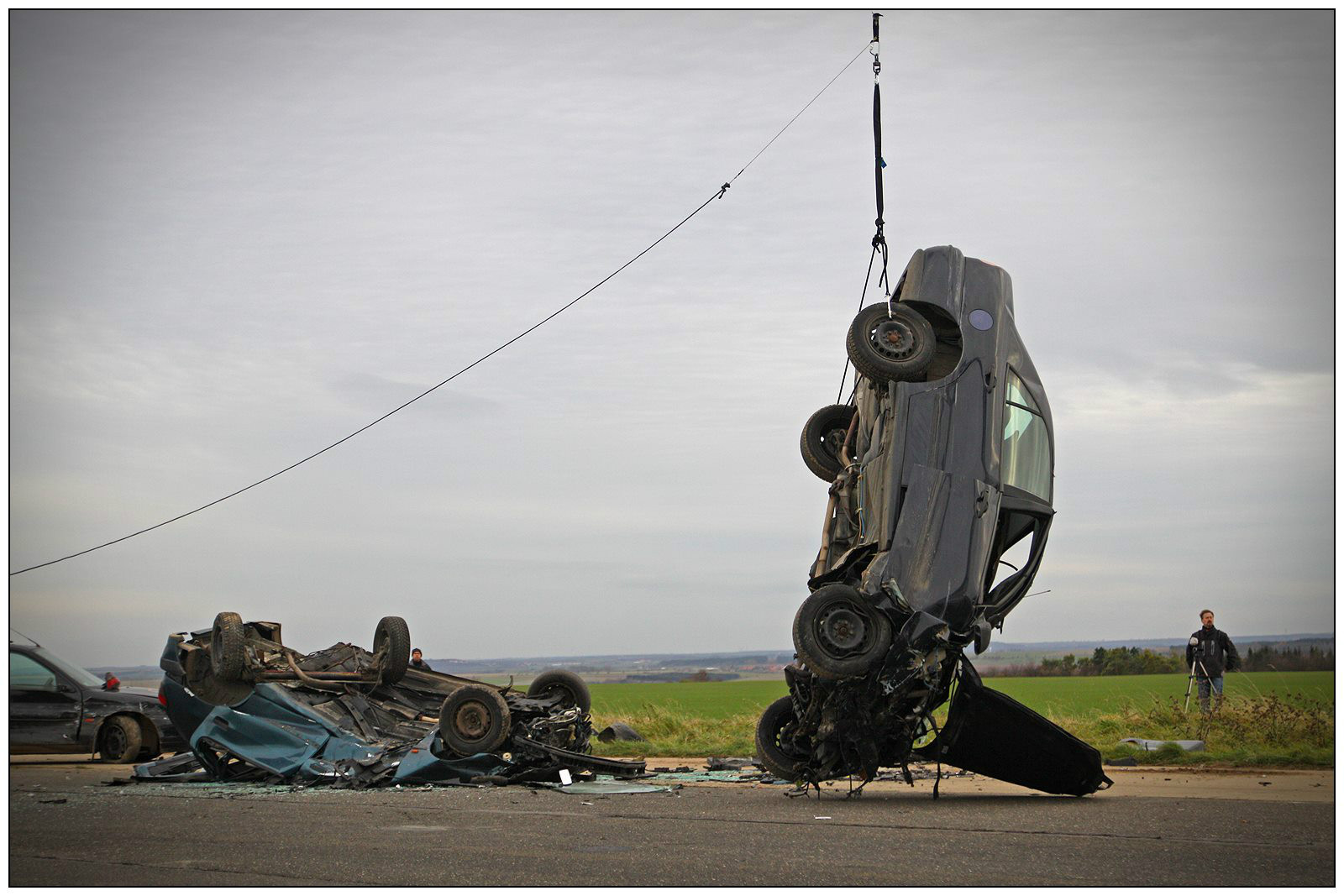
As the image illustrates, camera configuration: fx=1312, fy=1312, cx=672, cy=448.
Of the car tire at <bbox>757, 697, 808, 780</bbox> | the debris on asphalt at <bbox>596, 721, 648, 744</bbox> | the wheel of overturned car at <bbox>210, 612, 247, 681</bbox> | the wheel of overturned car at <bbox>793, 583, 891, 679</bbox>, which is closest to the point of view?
the wheel of overturned car at <bbox>793, 583, 891, 679</bbox>

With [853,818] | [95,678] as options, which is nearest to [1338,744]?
[853,818]

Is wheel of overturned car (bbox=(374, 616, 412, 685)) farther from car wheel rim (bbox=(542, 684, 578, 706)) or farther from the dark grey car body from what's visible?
the dark grey car body

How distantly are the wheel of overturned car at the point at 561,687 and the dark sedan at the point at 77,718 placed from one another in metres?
4.63

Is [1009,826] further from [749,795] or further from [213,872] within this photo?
[213,872]

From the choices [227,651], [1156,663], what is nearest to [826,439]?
[227,651]

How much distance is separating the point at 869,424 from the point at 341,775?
573 centimetres

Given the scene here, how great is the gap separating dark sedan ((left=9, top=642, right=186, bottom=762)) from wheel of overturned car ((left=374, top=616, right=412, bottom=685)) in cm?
348

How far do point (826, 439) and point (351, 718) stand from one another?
216 inches

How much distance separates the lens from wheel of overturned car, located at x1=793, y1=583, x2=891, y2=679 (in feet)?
33.0

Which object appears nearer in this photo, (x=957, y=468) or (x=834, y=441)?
(x=957, y=468)

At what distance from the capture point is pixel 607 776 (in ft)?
42.3

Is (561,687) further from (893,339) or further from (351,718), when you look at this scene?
(893,339)

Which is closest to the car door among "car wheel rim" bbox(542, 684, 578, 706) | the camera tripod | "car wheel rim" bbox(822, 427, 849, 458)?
"car wheel rim" bbox(542, 684, 578, 706)

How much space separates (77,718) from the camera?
15641 millimetres
